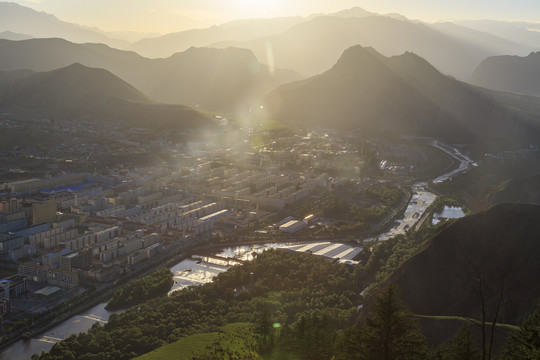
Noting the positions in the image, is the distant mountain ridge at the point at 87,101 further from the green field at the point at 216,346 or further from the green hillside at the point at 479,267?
the green hillside at the point at 479,267

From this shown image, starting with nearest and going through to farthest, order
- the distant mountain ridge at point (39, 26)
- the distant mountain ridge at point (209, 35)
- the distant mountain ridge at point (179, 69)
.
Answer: the distant mountain ridge at point (179, 69)
the distant mountain ridge at point (209, 35)
the distant mountain ridge at point (39, 26)

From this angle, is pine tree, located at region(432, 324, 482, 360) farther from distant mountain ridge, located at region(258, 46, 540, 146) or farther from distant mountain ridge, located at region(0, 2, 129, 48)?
distant mountain ridge, located at region(0, 2, 129, 48)

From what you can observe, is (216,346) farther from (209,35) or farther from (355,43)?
(209,35)

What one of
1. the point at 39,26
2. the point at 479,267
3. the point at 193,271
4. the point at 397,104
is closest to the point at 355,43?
the point at 397,104

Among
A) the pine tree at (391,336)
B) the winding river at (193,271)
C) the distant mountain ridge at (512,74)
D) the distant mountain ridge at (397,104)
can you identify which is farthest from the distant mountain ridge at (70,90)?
the distant mountain ridge at (512,74)

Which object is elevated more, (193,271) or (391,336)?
(391,336)
